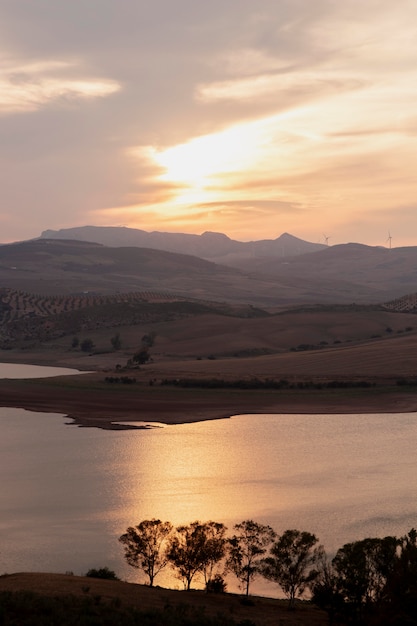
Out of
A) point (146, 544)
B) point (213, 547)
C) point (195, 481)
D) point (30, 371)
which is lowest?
point (146, 544)

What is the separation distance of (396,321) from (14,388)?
87.7 meters

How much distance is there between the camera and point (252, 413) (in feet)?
321

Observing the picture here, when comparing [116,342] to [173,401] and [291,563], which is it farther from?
[291,563]

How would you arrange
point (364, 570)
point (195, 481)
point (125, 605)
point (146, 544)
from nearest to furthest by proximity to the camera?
1. point (125, 605)
2. point (364, 570)
3. point (146, 544)
4. point (195, 481)

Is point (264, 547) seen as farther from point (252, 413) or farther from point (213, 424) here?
point (252, 413)

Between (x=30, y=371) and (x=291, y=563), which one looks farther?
(x=30, y=371)

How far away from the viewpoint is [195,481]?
6562cm

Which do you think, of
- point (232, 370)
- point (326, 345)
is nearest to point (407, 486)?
point (232, 370)

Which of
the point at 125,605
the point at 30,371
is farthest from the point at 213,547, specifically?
the point at 30,371

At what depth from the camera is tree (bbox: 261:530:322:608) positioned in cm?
4175

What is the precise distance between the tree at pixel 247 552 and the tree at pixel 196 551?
0.80 m

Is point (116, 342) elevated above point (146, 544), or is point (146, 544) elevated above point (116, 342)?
point (116, 342)

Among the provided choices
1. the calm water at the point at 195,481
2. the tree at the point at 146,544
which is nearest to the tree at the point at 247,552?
the calm water at the point at 195,481

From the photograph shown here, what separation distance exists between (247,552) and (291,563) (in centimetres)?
391
